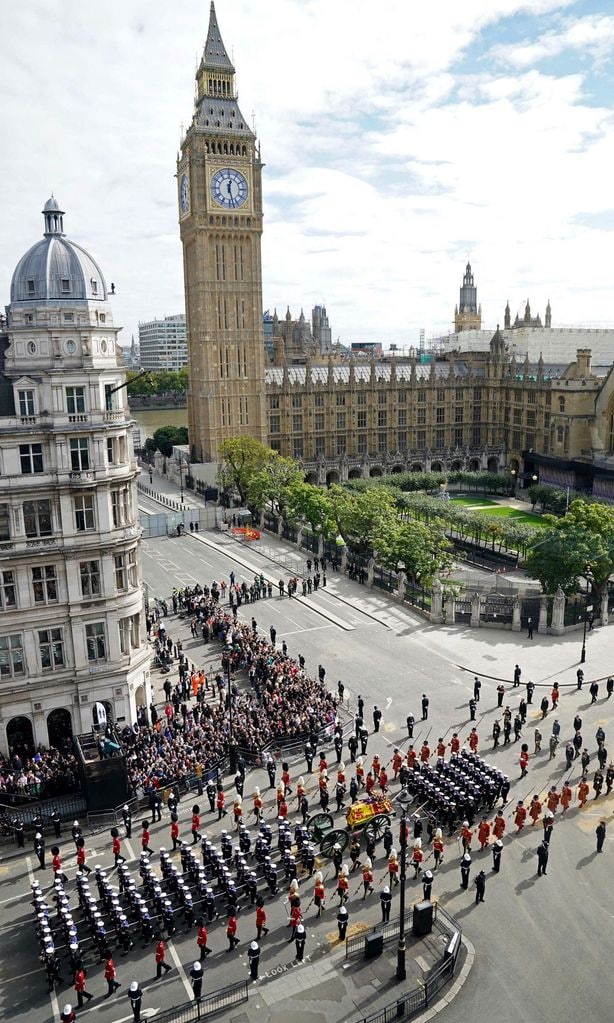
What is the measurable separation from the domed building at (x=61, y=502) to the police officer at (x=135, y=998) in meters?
15.4

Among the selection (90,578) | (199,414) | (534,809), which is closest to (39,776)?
(90,578)

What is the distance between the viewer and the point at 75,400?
108 feet

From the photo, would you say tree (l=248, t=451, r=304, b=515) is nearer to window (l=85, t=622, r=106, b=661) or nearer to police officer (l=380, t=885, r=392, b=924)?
window (l=85, t=622, r=106, b=661)

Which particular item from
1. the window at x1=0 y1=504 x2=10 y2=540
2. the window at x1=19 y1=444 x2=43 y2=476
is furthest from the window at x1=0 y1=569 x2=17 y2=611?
the window at x1=19 y1=444 x2=43 y2=476

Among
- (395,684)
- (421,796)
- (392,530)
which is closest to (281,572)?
(392,530)

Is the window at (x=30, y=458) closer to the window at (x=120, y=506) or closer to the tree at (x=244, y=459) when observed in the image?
the window at (x=120, y=506)

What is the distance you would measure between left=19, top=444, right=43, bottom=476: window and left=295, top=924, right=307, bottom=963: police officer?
804 inches

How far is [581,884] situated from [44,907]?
1665 cm

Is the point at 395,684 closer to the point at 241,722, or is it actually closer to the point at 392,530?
the point at 241,722

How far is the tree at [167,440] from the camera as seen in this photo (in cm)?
11619

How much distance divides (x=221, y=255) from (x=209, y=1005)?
86839mm

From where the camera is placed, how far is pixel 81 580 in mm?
33750

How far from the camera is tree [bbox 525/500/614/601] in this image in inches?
1845

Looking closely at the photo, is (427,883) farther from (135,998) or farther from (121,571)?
(121,571)
